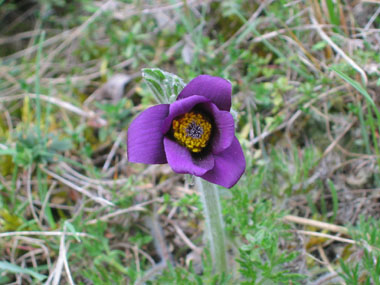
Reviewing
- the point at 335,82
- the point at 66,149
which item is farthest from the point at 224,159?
the point at 66,149

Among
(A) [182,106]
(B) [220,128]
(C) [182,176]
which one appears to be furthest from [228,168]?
(C) [182,176]

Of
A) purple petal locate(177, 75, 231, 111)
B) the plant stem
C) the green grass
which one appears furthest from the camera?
the green grass

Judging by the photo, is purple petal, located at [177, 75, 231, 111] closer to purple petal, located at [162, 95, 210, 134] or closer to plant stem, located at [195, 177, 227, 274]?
purple petal, located at [162, 95, 210, 134]

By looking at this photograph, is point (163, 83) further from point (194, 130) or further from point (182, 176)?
point (182, 176)

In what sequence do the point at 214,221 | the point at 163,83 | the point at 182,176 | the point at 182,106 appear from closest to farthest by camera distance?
1. the point at 182,106
2. the point at 163,83
3. the point at 214,221
4. the point at 182,176

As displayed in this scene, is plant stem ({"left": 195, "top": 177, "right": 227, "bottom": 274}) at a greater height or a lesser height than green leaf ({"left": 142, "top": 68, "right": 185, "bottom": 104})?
lesser

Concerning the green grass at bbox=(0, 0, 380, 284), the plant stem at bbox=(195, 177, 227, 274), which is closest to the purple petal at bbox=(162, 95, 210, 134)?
the plant stem at bbox=(195, 177, 227, 274)
